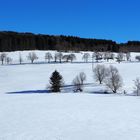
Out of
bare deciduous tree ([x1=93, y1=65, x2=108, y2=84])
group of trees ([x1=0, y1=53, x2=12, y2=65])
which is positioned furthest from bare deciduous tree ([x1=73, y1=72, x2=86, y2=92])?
group of trees ([x1=0, y1=53, x2=12, y2=65])

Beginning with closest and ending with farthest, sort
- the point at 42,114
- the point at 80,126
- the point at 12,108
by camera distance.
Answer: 1. the point at 80,126
2. the point at 42,114
3. the point at 12,108

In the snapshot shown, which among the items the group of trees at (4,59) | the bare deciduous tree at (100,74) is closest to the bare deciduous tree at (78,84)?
the bare deciduous tree at (100,74)

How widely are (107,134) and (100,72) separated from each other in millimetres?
67592

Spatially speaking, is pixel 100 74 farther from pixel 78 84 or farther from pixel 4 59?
pixel 4 59

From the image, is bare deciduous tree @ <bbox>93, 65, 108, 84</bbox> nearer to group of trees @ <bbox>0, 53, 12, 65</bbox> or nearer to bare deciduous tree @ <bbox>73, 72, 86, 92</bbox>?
bare deciduous tree @ <bbox>73, 72, 86, 92</bbox>

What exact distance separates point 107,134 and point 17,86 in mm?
66204

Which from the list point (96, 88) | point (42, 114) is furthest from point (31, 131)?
point (96, 88)

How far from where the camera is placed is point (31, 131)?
71.6 ft

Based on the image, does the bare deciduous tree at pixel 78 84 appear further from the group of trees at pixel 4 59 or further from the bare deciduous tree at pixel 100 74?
the group of trees at pixel 4 59

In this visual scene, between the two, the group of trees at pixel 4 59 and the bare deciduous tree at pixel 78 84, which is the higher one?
the group of trees at pixel 4 59

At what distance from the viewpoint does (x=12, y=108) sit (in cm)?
3366

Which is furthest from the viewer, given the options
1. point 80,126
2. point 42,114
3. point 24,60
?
point 24,60

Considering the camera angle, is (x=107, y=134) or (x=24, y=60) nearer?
(x=107, y=134)

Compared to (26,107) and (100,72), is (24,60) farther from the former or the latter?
(26,107)
